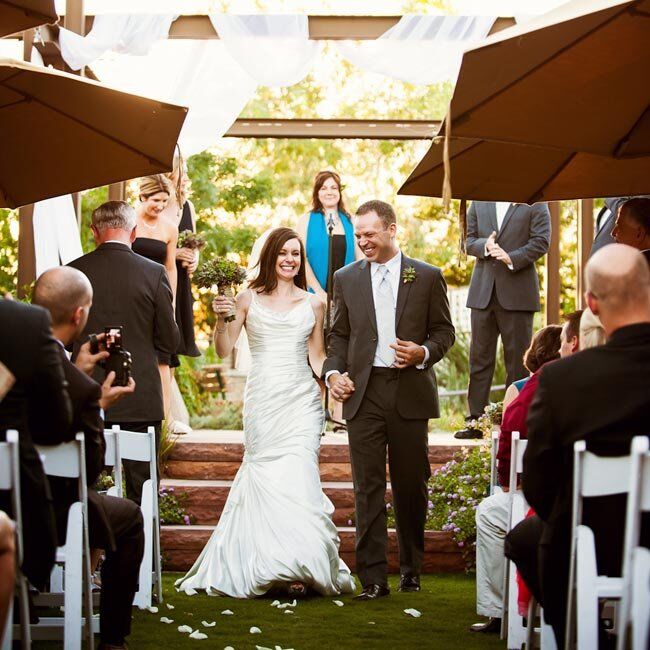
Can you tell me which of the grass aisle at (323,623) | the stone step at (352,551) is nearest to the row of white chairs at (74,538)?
the grass aisle at (323,623)

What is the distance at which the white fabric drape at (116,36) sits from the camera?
9258 mm

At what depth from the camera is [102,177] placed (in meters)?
6.57

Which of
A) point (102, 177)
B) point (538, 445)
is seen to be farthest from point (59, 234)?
point (538, 445)

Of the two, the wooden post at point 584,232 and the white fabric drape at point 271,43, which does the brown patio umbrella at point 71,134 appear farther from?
the wooden post at point 584,232

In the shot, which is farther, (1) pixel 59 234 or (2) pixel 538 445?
(1) pixel 59 234

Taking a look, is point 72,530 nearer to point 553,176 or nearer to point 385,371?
point 385,371

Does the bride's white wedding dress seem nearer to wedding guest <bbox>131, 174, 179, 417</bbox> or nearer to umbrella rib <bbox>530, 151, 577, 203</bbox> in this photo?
wedding guest <bbox>131, 174, 179, 417</bbox>

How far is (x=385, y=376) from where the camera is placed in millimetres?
6871

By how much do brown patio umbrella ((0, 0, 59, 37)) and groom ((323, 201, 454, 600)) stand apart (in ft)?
7.10

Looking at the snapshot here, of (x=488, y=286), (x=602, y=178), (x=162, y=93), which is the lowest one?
(x=488, y=286)

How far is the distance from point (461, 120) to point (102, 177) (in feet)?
8.09

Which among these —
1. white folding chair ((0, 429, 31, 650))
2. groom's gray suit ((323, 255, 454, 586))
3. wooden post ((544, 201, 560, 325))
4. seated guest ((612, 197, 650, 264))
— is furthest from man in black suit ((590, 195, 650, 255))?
white folding chair ((0, 429, 31, 650))

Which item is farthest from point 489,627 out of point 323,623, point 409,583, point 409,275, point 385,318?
point 409,275

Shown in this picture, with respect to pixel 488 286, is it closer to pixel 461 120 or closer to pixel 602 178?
pixel 602 178
